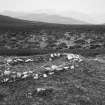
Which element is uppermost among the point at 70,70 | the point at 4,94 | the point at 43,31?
the point at 43,31

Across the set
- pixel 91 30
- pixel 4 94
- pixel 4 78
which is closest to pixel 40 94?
pixel 4 94

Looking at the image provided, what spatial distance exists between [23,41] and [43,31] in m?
7.72

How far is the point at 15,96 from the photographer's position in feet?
34.7

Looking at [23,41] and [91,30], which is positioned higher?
[91,30]

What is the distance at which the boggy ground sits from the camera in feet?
32.7

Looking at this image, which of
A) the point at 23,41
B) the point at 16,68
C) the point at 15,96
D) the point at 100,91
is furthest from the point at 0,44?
the point at 100,91

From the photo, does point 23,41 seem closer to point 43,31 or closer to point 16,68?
point 43,31

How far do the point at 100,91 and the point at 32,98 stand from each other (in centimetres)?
492

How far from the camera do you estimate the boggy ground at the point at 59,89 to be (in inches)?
392

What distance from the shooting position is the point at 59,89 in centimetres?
1117

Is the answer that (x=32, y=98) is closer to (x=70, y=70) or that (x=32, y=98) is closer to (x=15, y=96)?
(x=15, y=96)

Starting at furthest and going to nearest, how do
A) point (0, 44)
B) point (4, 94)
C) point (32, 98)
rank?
point (0, 44) → point (4, 94) → point (32, 98)

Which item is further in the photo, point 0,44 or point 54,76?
point 0,44

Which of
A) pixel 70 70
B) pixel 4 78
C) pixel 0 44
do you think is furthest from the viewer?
pixel 0 44
